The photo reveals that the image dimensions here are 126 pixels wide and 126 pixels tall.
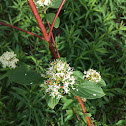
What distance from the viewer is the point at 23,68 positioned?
0.95 meters

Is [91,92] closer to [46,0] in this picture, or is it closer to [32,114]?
[46,0]

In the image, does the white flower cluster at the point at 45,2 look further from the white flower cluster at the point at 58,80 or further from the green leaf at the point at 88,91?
the green leaf at the point at 88,91

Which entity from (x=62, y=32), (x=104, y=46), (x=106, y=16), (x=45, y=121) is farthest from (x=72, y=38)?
(x=45, y=121)

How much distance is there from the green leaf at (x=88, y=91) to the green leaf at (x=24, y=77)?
27 centimetres

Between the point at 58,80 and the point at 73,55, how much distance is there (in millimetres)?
1532

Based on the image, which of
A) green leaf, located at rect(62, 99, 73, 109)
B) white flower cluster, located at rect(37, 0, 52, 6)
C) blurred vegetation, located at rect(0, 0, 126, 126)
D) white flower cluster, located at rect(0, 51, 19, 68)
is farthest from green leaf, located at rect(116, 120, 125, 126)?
white flower cluster, located at rect(37, 0, 52, 6)

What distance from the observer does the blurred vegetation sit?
6.96ft

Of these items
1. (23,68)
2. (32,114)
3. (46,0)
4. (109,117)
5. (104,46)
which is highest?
(46,0)

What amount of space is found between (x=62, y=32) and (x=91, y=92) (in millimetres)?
2237

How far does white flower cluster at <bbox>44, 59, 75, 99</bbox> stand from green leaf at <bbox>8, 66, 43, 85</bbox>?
0.24 feet

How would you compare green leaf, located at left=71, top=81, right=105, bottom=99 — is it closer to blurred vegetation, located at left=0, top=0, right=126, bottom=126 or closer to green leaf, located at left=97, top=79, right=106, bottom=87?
green leaf, located at left=97, top=79, right=106, bottom=87

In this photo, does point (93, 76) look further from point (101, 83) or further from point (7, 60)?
point (7, 60)

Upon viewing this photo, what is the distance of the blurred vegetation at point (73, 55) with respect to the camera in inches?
83.5

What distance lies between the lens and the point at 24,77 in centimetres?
90
